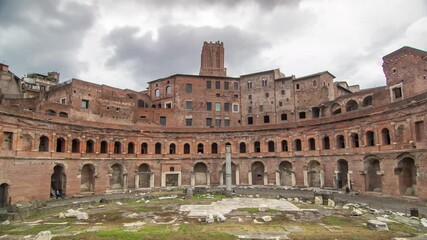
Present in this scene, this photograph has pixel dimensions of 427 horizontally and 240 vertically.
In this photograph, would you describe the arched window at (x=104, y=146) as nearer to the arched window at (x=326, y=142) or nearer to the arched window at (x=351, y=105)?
the arched window at (x=326, y=142)

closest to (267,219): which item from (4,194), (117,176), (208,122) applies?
(4,194)

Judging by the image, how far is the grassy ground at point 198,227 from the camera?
14.2m

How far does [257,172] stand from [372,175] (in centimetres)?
1481

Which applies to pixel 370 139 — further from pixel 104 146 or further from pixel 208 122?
pixel 104 146

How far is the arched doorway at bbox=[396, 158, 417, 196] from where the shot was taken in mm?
26156

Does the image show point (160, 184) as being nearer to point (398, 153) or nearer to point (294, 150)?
point (294, 150)

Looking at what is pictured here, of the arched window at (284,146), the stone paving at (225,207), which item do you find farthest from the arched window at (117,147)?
the arched window at (284,146)

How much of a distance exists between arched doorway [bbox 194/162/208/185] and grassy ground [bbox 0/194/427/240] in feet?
65.5

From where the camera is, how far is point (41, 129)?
97.5 ft

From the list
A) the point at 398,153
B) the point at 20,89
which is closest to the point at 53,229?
the point at 398,153

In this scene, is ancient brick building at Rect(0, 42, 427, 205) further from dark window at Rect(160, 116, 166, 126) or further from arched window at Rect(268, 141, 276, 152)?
dark window at Rect(160, 116, 166, 126)

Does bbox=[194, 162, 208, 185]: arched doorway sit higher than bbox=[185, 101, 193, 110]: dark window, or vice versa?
bbox=[185, 101, 193, 110]: dark window

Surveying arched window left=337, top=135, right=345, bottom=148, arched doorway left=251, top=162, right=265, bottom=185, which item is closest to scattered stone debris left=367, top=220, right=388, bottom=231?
arched window left=337, top=135, right=345, bottom=148

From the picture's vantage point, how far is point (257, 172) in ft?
134
